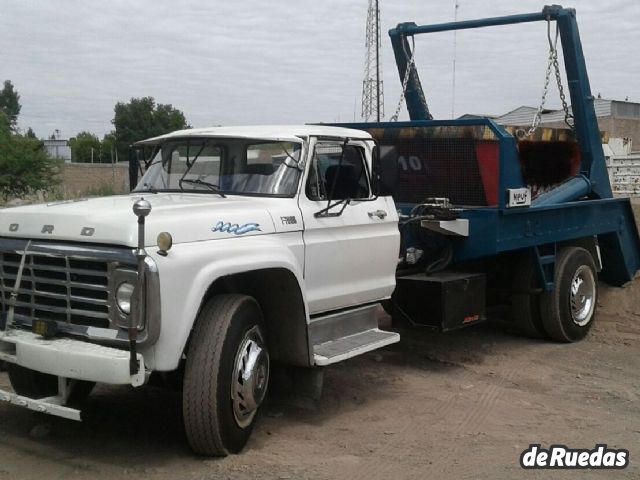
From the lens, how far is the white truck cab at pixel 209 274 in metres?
4.28

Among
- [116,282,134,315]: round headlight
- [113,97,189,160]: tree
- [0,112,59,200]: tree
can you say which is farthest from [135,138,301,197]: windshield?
[113,97,189,160]: tree

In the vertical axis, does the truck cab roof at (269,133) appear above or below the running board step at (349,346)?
above

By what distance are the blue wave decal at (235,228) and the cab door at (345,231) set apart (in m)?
0.54

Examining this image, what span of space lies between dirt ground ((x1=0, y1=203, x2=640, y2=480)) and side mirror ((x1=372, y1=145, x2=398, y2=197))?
1.68 meters

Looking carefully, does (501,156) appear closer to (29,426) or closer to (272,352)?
(272,352)

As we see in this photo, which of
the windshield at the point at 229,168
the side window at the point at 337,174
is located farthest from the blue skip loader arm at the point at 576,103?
the windshield at the point at 229,168

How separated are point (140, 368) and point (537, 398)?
359 centimetres

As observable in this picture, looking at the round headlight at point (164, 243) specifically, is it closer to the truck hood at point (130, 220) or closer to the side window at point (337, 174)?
the truck hood at point (130, 220)

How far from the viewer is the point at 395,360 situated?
7527 millimetres

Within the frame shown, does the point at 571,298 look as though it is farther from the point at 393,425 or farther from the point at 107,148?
the point at 107,148

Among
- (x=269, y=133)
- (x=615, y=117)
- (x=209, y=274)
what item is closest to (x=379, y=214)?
(x=269, y=133)

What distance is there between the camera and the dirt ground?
466 cm

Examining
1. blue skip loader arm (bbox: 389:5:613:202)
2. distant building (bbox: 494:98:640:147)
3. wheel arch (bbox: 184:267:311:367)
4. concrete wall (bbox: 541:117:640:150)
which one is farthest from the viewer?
concrete wall (bbox: 541:117:640:150)

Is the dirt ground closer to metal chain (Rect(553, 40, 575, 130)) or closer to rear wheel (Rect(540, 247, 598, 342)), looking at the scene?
rear wheel (Rect(540, 247, 598, 342))
